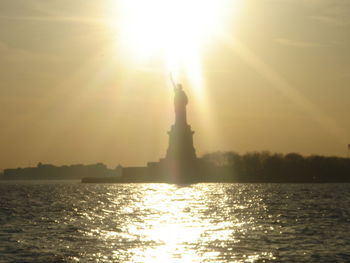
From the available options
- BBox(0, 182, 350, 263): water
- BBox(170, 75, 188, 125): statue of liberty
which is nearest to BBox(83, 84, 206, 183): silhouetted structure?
BBox(170, 75, 188, 125): statue of liberty

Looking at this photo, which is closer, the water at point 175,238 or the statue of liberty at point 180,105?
the water at point 175,238

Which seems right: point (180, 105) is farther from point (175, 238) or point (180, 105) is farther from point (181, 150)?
point (175, 238)

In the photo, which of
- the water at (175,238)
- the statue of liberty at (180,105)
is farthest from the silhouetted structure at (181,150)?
the water at (175,238)

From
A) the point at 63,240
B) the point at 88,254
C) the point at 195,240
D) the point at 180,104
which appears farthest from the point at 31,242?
the point at 180,104

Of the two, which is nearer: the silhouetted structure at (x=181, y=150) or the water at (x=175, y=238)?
the water at (x=175, y=238)

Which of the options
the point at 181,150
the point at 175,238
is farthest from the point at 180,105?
the point at 175,238

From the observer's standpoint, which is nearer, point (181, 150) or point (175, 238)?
point (175, 238)

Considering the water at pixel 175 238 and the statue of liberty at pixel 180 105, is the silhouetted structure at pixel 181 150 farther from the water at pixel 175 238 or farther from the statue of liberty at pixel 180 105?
→ the water at pixel 175 238

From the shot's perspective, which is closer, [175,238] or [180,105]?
[175,238]

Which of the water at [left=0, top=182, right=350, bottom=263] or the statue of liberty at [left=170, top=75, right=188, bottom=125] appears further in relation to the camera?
the statue of liberty at [left=170, top=75, right=188, bottom=125]

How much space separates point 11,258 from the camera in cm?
2661

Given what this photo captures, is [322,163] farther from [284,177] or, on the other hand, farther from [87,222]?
[87,222]

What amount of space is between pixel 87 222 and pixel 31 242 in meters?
12.0

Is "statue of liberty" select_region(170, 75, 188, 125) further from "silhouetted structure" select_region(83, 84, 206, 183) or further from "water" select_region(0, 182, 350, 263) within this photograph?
"water" select_region(0, 182, 350, 263)
